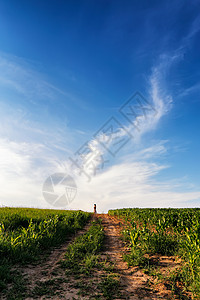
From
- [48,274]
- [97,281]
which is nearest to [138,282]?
[97,281]

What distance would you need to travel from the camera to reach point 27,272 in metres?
6.01

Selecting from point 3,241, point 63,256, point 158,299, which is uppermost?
point 3,241

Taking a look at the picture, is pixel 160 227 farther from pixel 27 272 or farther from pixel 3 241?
pixel 3 241

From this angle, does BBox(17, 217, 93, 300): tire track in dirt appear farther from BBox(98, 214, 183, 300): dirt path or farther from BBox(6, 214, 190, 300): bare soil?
BBox(98, 214, 183, 300): dirt path

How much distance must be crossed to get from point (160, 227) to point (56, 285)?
17.7 ft

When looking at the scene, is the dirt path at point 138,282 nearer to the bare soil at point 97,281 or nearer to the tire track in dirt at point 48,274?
the bare soil at point 97,281

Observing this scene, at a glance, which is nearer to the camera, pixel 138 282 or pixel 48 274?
pixel 138 282

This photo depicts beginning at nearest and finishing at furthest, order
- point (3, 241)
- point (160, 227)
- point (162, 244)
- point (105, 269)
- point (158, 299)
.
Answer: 1. point (158, 299)
2. point (105, 269)
3. point (3, 241)
4. point (162, 244)
5. point (160, 227)

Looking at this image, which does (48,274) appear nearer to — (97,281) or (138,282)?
(97,281)

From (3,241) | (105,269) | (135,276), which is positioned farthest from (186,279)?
(3,241)

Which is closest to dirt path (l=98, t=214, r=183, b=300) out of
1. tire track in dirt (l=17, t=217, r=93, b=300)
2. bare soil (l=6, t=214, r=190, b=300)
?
bare soil (l=6, t=214, r=190, b=300)

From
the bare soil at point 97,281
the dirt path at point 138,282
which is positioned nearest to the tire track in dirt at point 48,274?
the bare soil at point 97,281

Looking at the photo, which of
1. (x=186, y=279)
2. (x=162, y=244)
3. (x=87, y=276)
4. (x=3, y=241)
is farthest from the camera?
(x=162, y=244)

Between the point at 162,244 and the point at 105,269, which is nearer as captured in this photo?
the point at 105,269
